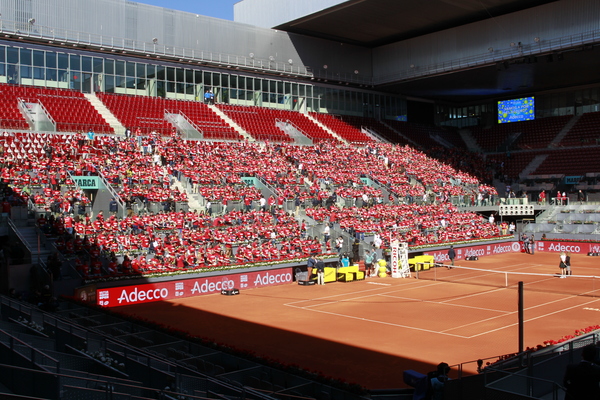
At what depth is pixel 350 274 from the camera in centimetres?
3456

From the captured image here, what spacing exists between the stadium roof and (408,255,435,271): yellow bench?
23.8 m

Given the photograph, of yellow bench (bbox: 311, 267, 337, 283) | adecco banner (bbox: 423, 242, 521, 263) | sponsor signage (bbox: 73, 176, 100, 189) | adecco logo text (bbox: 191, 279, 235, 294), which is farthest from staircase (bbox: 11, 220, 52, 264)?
adecco banner (bbox: 423, 242, 521, 263)

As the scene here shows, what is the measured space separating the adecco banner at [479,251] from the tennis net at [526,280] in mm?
3784

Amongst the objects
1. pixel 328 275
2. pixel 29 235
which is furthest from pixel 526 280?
pixel 29 235

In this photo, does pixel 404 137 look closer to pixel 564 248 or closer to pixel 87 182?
pixel 564 248

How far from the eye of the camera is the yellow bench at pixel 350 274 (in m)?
34.2

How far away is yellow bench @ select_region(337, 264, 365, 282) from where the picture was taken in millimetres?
34250

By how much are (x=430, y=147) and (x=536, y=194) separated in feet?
43.9

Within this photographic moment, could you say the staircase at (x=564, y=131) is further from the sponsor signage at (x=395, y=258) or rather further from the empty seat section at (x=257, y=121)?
the sponsor signage at (x=395, y=258)

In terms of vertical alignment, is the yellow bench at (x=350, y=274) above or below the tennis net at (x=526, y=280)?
above

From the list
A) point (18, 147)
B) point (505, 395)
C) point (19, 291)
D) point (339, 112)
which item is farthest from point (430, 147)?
point (505, 395)

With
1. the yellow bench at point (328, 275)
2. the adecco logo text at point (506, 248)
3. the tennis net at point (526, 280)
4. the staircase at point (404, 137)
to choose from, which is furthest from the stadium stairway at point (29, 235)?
the staircase at point (404, 137)

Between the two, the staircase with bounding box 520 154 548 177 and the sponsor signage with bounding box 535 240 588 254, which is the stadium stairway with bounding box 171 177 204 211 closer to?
the sponsor signage with bounding box 535 240 588 254

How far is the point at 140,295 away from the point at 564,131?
5577 centimetres
